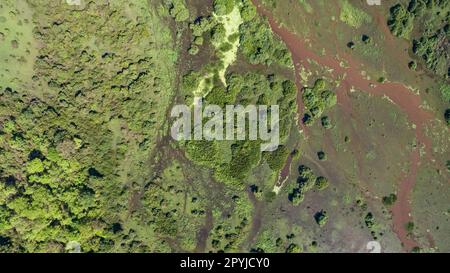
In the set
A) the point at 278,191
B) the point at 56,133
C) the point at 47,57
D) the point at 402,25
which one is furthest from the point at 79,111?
the point at 402,25

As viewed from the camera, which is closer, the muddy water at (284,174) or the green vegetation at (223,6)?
the green vegetation at (223,6)

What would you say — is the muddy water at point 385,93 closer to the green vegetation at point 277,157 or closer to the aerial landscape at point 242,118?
the aerial landscape at point 242,118

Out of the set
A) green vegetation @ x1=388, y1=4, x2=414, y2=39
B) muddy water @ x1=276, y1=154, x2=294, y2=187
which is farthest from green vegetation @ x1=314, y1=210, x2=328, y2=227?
green vegetation @ x1=388, y1=4, x2=414, y2=39

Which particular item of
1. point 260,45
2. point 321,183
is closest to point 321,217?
point 321,183

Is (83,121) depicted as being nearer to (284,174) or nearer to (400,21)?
(284,174)

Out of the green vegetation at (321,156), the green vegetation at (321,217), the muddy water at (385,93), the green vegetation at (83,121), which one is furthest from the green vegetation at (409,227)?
the green vegetation at (83,121)
